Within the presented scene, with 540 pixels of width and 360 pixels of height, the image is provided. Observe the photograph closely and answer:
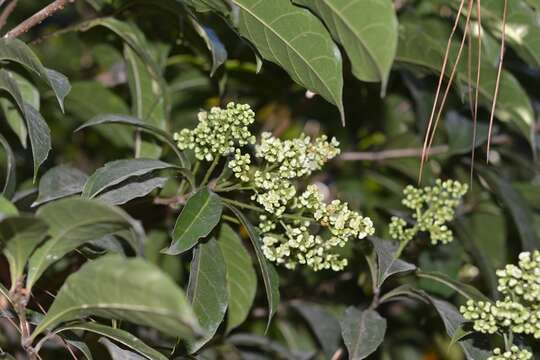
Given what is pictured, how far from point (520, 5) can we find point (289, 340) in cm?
96

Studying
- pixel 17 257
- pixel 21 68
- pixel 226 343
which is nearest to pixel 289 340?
pixel 226 343

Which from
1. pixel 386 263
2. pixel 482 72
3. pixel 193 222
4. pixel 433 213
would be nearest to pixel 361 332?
pixel 386 263

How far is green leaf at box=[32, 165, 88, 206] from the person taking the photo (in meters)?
1.19

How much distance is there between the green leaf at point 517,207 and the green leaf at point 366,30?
26.9 inches

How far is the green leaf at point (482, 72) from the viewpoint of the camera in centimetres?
144

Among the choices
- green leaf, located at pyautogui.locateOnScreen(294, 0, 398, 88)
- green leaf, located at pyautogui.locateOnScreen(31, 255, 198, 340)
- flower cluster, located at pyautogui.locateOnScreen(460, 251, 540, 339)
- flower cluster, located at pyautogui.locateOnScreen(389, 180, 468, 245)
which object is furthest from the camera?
flower cluster, located at pyautogui.locateOnScreen(389, 180, 468, 245)

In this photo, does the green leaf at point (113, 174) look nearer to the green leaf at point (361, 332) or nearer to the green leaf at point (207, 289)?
the green leaf at point (207, 289)

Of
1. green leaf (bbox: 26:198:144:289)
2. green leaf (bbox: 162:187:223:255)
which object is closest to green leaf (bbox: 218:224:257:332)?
green leaf (bbox: 162:187:223:255)

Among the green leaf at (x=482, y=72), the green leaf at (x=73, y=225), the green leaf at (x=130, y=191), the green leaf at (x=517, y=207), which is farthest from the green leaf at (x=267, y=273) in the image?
the green leaf at (x=517, y=207)

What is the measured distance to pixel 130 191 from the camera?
1.14m

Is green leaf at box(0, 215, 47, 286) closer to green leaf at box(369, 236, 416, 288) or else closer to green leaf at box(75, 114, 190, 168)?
green leaf at box(75, 114, 190, 168)

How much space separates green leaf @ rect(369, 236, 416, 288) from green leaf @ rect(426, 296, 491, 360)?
0.27ft

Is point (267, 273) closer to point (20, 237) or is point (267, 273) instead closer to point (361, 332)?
point (361, 332)

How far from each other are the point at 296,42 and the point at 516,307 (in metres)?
0.48
